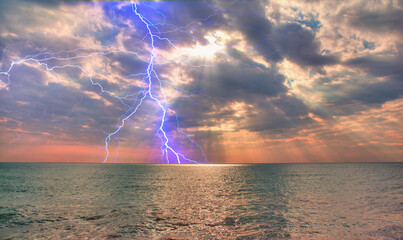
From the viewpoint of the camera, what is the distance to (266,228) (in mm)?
17234

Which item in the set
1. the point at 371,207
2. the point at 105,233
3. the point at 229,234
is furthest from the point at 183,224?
the point at 371,207

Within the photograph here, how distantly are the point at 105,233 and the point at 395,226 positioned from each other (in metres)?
21.1

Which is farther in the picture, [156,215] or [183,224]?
[156,215]

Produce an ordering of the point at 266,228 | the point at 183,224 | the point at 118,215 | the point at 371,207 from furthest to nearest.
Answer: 1. the point at 371,207
2. the point at 118,215
3. the point at 183,224
4. the point at 266,228

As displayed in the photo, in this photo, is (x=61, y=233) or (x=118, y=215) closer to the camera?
(x=61, y=233)

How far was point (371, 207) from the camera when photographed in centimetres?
2458

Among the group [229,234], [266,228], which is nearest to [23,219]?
[229,234]

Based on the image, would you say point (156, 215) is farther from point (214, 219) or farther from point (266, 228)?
point (266, 228)

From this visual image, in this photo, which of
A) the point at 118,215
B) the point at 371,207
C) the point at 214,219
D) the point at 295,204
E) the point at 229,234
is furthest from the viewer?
the point at 295,204

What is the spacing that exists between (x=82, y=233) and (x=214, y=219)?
10.1m

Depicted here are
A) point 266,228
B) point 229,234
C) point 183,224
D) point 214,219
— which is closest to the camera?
point 229,234

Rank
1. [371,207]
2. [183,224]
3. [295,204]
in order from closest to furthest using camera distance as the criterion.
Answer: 1. [183,224]
2. [371,207]
3. [295,204]

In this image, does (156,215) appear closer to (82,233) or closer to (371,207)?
(82,233)

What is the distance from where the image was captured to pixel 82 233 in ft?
53.0
